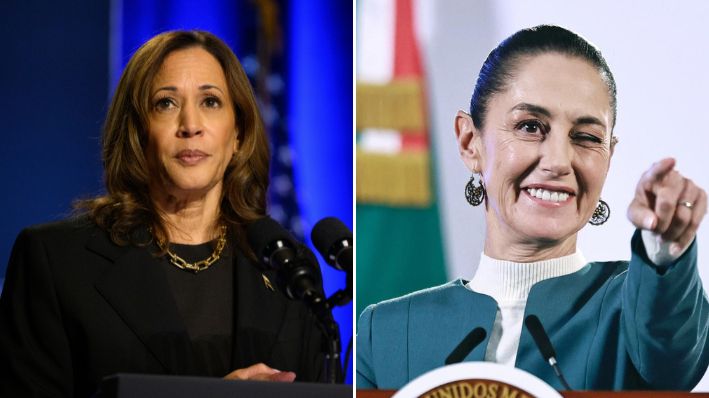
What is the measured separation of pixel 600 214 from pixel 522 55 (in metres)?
0.26

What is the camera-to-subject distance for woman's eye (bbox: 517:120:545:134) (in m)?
1.57

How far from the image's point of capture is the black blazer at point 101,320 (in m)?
2.14

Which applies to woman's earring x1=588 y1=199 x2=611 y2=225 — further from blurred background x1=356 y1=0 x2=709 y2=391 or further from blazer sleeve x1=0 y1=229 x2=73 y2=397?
blazer sleeve x1=0 y1=229 x2=73 y2=397

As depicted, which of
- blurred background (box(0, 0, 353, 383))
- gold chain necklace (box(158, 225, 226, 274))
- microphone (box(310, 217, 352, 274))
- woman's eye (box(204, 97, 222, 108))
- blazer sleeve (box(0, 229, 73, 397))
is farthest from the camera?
blurred background (box(0, 0, 353, 383))

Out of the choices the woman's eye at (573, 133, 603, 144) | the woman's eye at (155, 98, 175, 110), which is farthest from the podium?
the woman's eye at (155, 98, 175, 110)

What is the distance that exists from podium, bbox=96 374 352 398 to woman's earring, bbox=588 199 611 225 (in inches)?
17.6

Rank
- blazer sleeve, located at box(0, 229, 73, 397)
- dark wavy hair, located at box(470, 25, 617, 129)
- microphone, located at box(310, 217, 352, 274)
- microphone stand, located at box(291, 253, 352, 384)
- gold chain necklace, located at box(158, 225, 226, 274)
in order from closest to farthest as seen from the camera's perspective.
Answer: dark wavy hair, located at box(470, 25, 617, 129)
microphone stand, located at box(291, 253, 352, 384)
microphone, located at box(310, 217, 352, 274)
blazer sleeve, located at box(0, 229, 73, 397)
gold chain necklace, located at box(158, 225, 226, 274)

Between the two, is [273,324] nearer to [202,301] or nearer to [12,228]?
[202,301]

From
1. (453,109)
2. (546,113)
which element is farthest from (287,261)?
(546,113)

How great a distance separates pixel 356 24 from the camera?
Result: 1608 mm

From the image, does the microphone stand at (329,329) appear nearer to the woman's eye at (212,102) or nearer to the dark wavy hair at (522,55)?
the dark wavy hair at (522,55)

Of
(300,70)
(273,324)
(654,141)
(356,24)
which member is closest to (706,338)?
(654,141)

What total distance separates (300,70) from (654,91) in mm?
2245

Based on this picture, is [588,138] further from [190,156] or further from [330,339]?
[190,156]
